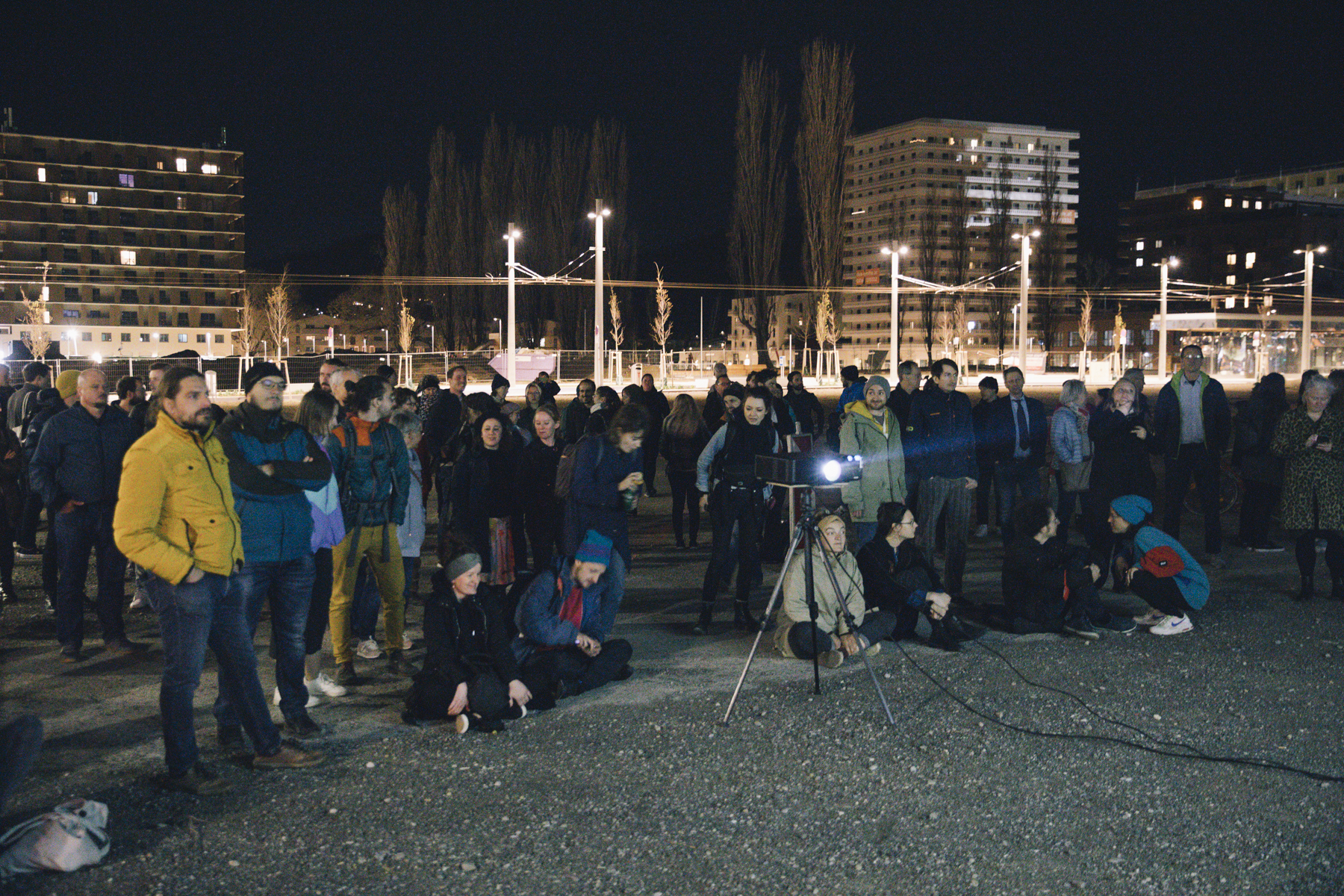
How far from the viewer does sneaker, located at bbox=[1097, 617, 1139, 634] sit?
7.58m

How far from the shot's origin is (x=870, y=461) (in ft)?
27.2

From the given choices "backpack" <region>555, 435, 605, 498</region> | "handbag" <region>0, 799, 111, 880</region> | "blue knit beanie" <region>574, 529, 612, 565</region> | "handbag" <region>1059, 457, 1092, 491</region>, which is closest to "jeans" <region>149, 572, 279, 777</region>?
"handbag" <region>0, 799, 111, 880</region>

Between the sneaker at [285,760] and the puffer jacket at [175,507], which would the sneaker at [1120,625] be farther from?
the puffer jacket at [175,507]

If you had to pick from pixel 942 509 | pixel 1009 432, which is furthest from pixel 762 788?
pixel 1009 432

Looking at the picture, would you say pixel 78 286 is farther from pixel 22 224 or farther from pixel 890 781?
pixel 890 781

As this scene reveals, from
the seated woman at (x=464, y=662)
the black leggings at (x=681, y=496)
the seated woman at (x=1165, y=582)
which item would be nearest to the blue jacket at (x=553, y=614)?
the seated woman at (x=464, y=662)

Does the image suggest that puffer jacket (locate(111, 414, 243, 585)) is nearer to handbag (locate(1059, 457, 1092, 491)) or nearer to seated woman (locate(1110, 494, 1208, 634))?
seated woman (locate(1110, 494, 1208, 634))

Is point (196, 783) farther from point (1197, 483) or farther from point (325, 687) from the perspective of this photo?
point (1197, 483)

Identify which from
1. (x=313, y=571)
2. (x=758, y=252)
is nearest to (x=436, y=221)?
(x=758, y=252)

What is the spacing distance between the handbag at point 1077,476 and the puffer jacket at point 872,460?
9.73 ft

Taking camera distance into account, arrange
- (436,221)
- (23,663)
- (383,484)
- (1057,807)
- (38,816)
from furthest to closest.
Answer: (436,221)
(23,663)
(383,484)
(1057,807)
(38,816)

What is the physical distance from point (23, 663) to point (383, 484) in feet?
8.76

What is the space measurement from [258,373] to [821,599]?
11.8 feet

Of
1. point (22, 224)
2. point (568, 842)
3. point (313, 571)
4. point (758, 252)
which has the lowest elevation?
point (568, 842)
